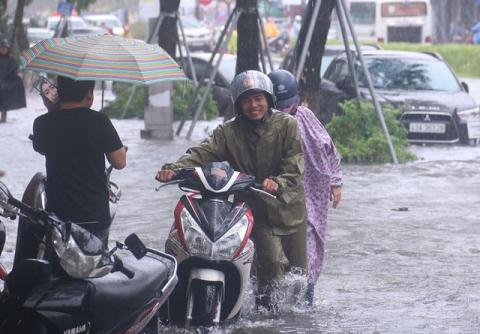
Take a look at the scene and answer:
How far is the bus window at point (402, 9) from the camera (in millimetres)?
54281

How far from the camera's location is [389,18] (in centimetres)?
5481

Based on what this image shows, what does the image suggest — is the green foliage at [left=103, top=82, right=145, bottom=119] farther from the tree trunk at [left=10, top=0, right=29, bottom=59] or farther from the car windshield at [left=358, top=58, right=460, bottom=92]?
the car windshield at [left=358, top=58, right=460, bottom=92]

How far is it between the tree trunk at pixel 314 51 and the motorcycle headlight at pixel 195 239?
370 inches

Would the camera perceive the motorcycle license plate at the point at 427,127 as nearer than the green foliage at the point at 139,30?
Yes

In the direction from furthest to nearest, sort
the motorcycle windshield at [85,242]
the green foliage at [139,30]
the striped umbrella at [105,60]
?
the green foliage at [139,30], the striped umbrella at [105,60], the motorcycle windshield at [85,242]

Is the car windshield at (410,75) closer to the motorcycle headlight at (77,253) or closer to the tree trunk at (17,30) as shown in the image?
the tree trunk at (17,30)

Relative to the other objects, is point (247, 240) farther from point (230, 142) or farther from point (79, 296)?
point (79, 296)

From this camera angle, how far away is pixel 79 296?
4.79 m

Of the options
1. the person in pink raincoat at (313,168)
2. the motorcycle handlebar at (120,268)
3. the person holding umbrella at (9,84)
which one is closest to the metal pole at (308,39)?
the person holding umbrella at (9,84)

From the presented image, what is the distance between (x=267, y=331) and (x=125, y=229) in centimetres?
394

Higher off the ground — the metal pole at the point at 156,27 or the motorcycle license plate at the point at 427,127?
the metal pole at the point at 156,27

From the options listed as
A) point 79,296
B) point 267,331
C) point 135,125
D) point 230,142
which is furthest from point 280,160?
point 135,125

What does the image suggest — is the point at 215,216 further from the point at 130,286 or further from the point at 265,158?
the point at 130,286

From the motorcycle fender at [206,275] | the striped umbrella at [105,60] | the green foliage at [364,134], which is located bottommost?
the green foliage at [364,134]
